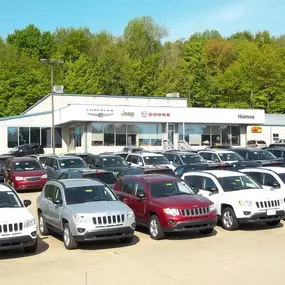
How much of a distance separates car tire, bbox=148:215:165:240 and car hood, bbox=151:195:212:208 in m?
0.43

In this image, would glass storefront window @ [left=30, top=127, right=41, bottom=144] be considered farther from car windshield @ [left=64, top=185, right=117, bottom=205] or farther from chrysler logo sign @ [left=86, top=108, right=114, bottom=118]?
car windshield @ [left=64, top=185, right=117, bottom=205]

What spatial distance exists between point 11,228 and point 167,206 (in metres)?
3.92

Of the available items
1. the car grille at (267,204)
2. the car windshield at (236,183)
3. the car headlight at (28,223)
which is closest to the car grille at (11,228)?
the car headlight at (28,223)

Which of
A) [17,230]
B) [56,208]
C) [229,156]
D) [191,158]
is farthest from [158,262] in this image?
[229,156]

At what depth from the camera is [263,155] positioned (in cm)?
2858

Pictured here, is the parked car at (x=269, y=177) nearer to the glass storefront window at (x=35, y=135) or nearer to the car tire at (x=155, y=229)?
the car tire at (x=155, y=229)

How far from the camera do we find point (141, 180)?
14.3 metres

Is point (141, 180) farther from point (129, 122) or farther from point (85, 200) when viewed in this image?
point (129, 122)

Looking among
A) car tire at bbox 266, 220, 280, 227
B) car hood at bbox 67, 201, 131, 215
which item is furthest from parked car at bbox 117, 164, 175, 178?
car hood at bbox 67, 201, 131, 215

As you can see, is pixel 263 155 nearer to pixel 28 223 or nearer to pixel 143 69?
pixel 28 223

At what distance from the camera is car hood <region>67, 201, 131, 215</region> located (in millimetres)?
11641

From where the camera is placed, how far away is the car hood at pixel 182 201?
1270 centimetres

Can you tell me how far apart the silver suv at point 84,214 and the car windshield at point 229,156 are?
15.8m

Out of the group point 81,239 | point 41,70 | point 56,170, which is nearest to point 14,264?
point 81,239
